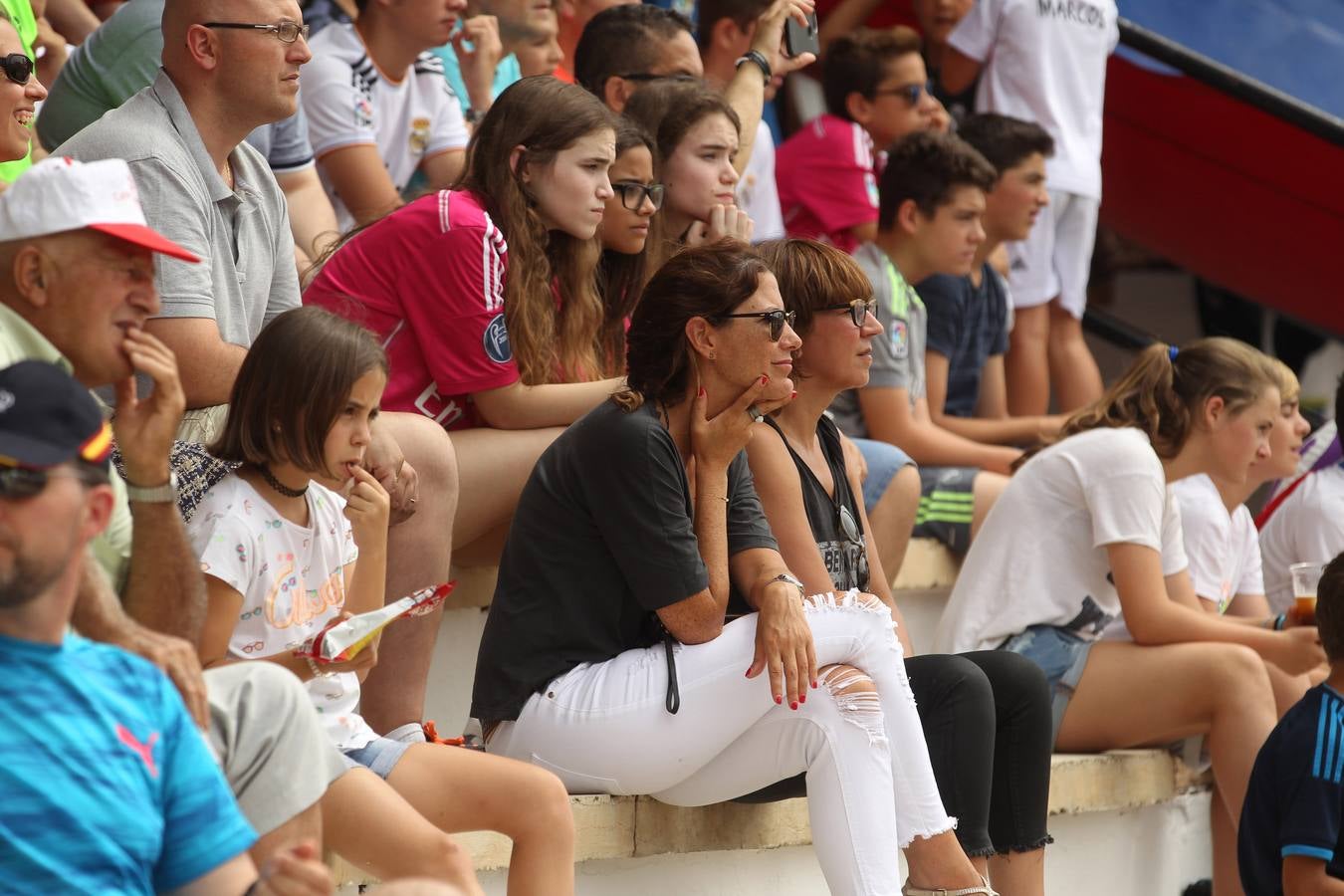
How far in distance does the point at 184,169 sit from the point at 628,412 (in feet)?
2.69

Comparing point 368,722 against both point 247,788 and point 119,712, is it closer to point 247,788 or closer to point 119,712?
point 247,788

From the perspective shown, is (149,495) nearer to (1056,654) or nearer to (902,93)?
(1056,654)

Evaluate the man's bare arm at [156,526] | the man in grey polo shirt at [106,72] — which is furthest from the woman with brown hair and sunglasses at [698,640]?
the man in grey polo shirt at [106,72]

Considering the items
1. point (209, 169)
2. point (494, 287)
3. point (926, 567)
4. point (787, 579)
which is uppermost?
point (209, 169)

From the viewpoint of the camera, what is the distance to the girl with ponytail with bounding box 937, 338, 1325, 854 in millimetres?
3789

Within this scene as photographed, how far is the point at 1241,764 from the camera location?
150 inches

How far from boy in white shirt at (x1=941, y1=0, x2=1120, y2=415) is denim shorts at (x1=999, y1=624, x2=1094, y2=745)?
1891 mm

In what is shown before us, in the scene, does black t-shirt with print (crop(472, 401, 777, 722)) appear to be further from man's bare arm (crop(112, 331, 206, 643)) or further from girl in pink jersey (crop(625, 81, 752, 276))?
girl in pink jersey (crop(625, 81, 752, 276))

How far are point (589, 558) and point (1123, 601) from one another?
4.45 ft

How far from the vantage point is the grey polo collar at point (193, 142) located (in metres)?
2.96

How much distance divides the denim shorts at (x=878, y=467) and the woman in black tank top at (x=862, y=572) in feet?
1.70

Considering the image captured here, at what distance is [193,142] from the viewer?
117 inches

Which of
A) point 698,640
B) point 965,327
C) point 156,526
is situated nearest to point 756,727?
point 698,640

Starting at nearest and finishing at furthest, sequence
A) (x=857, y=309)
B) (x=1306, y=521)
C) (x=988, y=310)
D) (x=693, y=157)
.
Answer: (x=857, y=309), (x=693, y=157), (x=1306, y=521), (x=988, y=310)
